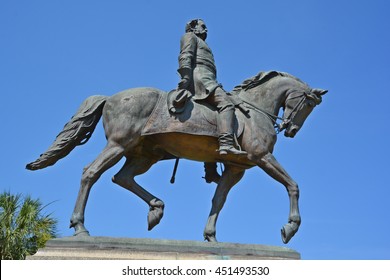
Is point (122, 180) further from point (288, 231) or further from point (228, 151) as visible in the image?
point (288, 231)

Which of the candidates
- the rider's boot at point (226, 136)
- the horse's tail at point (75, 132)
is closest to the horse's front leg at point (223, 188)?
the rider's boot at point (226, 136)

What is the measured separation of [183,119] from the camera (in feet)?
35.5

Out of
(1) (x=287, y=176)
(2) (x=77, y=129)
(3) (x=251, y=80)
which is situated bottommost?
(1) (x=287, y=176)

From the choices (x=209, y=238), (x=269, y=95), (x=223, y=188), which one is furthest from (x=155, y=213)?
(x=269, y=95)

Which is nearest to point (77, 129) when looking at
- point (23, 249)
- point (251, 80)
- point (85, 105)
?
point (85, 105)

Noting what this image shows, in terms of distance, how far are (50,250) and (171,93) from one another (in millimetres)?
3116

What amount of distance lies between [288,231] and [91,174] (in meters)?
3.12

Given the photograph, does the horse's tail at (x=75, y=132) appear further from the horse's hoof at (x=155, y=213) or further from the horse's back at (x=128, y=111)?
the horse's hoof at (x=155, y=213)

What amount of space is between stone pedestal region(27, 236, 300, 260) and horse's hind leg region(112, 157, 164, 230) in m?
0.99

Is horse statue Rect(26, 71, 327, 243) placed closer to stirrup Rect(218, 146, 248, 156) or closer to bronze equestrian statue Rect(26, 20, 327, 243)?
bronze equestrian statue Rect(26, 20, 327, 243)

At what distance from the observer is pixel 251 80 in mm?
11812

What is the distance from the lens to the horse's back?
10617 millimetres

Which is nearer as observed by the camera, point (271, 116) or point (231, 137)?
point (231, 137)

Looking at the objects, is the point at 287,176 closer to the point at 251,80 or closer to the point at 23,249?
the point at 251,80
